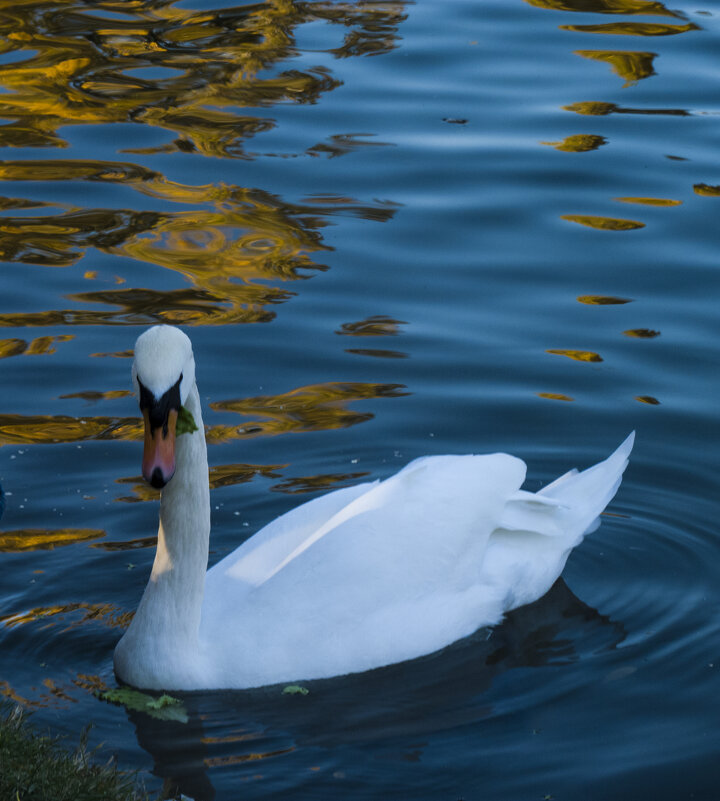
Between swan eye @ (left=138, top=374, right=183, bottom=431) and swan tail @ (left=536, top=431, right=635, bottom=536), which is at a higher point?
swan eye @ (left=138, top=374, right=183, bottom=431)

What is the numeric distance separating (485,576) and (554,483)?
0.70m

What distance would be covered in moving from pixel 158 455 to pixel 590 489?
7.63 ft

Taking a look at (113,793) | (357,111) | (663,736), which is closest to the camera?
(113,793)

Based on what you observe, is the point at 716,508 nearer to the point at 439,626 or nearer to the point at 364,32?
the point at 439,626

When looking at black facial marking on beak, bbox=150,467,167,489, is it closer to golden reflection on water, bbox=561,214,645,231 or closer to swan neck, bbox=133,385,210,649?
swan neck, bbox=133,385,210,649

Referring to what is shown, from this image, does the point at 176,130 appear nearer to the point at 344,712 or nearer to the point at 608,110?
the point at 608,110

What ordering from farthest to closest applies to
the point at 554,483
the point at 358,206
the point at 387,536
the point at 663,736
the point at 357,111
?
the point at 357,111 → the point at 358,206 → the point at 554,483 → the point at 387,536 → the point at 663,736

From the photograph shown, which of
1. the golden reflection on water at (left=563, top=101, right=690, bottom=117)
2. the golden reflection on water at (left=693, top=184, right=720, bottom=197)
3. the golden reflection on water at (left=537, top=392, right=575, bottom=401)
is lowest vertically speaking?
the golden reflection on water at (left=537, top=392, right=575, bottom=401)

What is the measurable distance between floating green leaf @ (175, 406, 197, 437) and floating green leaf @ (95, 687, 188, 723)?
1.03 meters

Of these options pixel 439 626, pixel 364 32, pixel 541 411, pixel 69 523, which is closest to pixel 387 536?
pixel 439 626

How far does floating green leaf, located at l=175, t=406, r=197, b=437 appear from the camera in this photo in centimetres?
541

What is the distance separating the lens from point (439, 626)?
19.7 ft

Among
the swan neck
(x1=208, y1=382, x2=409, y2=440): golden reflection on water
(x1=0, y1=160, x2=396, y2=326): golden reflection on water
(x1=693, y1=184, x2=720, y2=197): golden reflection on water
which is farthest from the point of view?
(x1=693, y1=184, x2=720, y2=197): golden reflection on water

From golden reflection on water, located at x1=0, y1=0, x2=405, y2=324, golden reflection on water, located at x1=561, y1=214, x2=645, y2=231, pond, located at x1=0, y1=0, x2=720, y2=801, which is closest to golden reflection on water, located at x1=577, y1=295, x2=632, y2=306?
pond, located at x1=0, y1=0, x2=720, y2=801
